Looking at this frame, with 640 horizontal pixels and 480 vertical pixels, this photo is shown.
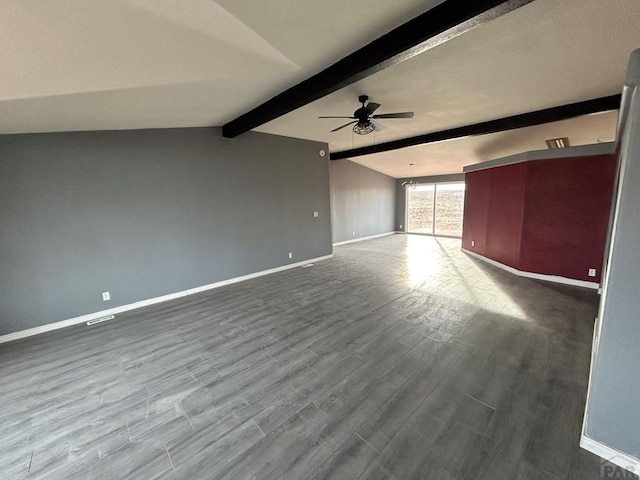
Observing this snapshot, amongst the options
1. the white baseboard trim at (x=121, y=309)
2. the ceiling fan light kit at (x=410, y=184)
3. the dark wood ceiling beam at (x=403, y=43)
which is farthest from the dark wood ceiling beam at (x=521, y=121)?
the white baseboard trim at (x=121, y=309)

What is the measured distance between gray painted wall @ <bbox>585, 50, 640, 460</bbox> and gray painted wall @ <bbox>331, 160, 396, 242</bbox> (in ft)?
24.9

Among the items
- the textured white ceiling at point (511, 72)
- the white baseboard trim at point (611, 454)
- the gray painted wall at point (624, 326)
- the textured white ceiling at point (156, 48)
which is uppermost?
the textured white ceiling at point (511, 72)

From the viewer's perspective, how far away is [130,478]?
4.87 feet

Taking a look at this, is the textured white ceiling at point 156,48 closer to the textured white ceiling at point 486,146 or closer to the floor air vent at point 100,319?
the floor air vent at point 100,319

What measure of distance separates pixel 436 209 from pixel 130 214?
10395 mm

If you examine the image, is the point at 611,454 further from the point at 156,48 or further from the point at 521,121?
the point at 521,121

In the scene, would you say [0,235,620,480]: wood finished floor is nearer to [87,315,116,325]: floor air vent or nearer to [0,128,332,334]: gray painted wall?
[87,315,116,325]: floor air vent

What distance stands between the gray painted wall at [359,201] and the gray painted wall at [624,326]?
759cm

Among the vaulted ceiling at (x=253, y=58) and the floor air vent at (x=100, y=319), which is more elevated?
the vaulted ceiling at (x=253, y=58)

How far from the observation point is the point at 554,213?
4465 mm

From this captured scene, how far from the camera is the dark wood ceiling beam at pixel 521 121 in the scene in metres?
3.66

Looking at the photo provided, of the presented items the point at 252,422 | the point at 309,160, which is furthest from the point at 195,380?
the point at 309,160

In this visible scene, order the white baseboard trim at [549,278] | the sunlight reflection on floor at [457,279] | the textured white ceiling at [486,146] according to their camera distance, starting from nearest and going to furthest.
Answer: the sunlight reflection on floor at [457,279] < the white baseboard trim at [549,278] < the textured white ceiling at [486,146]

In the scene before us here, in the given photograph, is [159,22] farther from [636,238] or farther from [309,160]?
[309,160]
